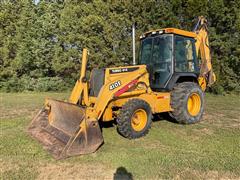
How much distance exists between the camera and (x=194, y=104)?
25.5 feet

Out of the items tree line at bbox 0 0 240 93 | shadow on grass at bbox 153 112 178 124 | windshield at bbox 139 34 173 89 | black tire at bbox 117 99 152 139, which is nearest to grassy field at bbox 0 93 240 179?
black tire at bbox 117 99 152 139

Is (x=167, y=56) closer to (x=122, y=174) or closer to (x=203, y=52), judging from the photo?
(x=203, y=52)

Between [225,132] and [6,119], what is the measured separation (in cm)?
597

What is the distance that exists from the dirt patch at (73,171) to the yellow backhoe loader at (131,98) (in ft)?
0.92

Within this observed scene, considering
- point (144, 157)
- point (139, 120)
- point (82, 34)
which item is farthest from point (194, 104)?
point (82, 34)

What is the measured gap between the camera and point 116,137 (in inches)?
250

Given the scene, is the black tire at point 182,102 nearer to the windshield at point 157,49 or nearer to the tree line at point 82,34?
the windshield at point 157,49

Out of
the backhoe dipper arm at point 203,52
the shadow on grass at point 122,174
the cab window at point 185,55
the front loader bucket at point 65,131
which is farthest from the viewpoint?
the backhoe dipper arm at point 203,52

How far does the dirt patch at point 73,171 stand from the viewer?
4453mm

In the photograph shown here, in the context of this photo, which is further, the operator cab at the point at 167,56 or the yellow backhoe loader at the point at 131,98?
the operator cab at the point at 167,56

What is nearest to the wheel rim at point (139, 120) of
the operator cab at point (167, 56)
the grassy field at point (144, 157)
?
the grassy field at point (144, 157)

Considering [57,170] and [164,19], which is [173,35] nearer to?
[57,170]

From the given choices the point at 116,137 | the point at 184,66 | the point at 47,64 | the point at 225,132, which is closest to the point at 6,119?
the point at 116,137

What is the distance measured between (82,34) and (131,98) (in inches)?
415
